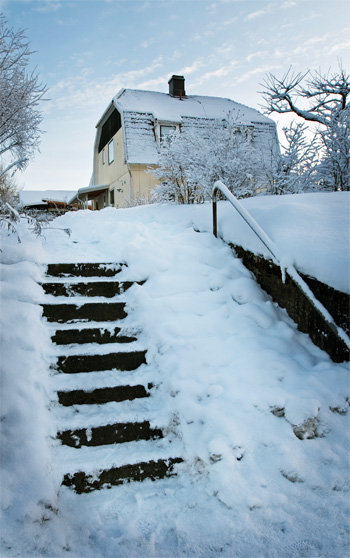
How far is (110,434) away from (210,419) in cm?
70

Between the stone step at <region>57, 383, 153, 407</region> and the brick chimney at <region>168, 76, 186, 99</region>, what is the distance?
A: 1884 centimetres

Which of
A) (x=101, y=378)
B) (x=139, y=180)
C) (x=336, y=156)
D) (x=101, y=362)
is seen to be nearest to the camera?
(x=101, y=378)

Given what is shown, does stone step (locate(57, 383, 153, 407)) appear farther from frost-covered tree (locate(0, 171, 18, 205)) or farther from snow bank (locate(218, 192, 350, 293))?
frost-covered tree (locate(0, 171, 18, 205))

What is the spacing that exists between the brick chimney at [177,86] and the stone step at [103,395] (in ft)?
61.8

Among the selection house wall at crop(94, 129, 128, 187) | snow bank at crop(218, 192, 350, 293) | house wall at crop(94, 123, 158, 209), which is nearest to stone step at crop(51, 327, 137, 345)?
snow bank at crop(218, 192, 350, 293)

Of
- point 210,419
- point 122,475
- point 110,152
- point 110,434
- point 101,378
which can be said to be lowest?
point 122,475

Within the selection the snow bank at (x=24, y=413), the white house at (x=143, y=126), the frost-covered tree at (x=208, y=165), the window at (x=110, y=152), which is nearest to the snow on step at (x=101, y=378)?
the snow bank at (x=24, y=413)

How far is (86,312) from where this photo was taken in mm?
3230

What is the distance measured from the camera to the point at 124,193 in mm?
15617

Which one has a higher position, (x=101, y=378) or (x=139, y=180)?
(x=139, y=180)

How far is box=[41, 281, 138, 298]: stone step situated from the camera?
3389mm

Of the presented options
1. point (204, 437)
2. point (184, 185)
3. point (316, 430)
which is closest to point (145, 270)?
point (204, 437)

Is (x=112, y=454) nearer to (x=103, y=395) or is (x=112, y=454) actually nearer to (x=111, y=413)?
(x=111, y=413)

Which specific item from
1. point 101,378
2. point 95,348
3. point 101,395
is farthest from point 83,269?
point 101,395
